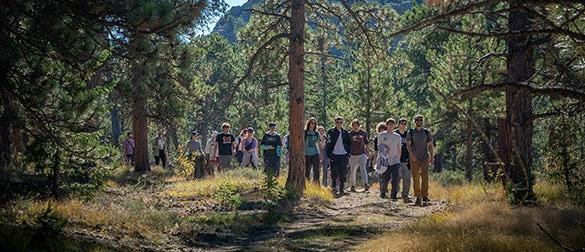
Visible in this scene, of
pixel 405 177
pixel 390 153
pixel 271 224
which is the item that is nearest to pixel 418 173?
pixel 405 177

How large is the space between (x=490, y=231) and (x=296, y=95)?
6.36m

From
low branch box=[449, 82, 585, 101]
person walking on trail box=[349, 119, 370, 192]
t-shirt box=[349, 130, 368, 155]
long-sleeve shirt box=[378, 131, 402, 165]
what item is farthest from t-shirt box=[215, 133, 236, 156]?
low branch box=[449, 82, 585, 101]

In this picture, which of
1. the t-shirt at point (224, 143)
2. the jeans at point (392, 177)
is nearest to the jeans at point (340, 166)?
the jeans at point (392, 177)

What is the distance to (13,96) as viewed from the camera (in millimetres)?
6590

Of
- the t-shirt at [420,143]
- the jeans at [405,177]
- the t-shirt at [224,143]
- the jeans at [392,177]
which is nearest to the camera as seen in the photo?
the t-shirt at [420,143]

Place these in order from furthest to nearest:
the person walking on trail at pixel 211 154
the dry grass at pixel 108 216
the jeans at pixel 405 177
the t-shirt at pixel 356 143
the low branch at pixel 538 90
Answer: the person walking on trail at pixel 211 154 < the t-shirt at pixel 356 143 < the jeans at pixel 405 177 < the dry grass at pixel 108 216 < the low branch at pixel 538 90

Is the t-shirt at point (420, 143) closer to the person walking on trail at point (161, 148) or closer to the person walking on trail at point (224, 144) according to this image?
the person walking on trail at point (224, 144)

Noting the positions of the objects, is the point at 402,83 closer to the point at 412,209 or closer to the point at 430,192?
the point at 430,192

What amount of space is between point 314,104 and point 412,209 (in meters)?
31.8

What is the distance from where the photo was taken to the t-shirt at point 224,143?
55.4 feet

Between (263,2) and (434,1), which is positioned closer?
(434,1)

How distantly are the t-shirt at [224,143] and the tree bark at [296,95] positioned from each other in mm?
5096

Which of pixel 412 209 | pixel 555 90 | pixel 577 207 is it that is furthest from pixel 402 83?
pixel 555 90

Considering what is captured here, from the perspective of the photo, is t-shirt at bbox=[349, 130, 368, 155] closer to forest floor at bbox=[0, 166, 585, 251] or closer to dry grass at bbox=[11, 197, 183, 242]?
forest floor at bbox=[0, 166, 585, 251]
